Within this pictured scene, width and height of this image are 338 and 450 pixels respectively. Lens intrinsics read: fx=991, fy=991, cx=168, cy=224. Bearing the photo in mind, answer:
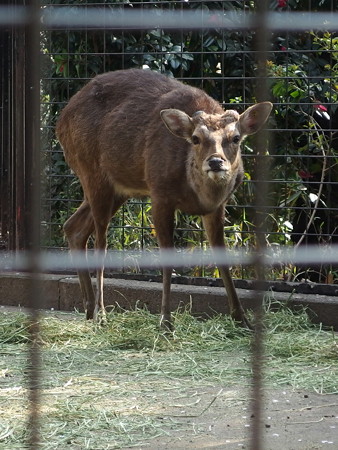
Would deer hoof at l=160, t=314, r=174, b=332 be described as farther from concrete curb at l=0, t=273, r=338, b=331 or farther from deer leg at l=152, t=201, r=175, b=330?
concrete curb at l=0, t=273, r=338, b=331

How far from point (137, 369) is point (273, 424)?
118 centimetres

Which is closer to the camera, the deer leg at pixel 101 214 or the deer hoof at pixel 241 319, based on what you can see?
the deer hoof at pixel 241 319

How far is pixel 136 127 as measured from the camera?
6.54 m

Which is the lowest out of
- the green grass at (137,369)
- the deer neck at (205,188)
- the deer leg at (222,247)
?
the green grass at (137,369)

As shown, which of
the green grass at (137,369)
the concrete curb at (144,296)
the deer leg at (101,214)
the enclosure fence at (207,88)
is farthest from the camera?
the deer leg at (101,214)

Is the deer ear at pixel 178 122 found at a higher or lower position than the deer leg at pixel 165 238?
higher

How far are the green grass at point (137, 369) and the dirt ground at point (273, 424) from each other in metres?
0.08

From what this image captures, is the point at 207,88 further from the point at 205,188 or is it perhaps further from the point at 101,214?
the point at 205,188

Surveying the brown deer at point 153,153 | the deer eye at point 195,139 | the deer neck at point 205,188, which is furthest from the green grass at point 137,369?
the deer eye at point 195,139

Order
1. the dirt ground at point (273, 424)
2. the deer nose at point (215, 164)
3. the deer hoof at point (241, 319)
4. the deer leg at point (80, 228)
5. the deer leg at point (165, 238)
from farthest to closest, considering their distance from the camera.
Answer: the deer leg at point (80, 228) < the deer hoof at point (241, 319) < the deer leg at point (165, 238) < the deer nose at point (215, 164) < the dirt ground at point (273, 424)

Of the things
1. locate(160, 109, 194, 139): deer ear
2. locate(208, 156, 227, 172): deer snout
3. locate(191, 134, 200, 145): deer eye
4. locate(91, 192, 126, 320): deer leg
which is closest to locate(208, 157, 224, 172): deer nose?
locate(208, 156, 227, 172): deer snout

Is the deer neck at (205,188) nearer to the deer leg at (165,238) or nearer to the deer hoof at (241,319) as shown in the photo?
the deer leg at (165,238)

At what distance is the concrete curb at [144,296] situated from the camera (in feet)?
21.1

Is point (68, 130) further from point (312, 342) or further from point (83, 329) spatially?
point (312, 342)
